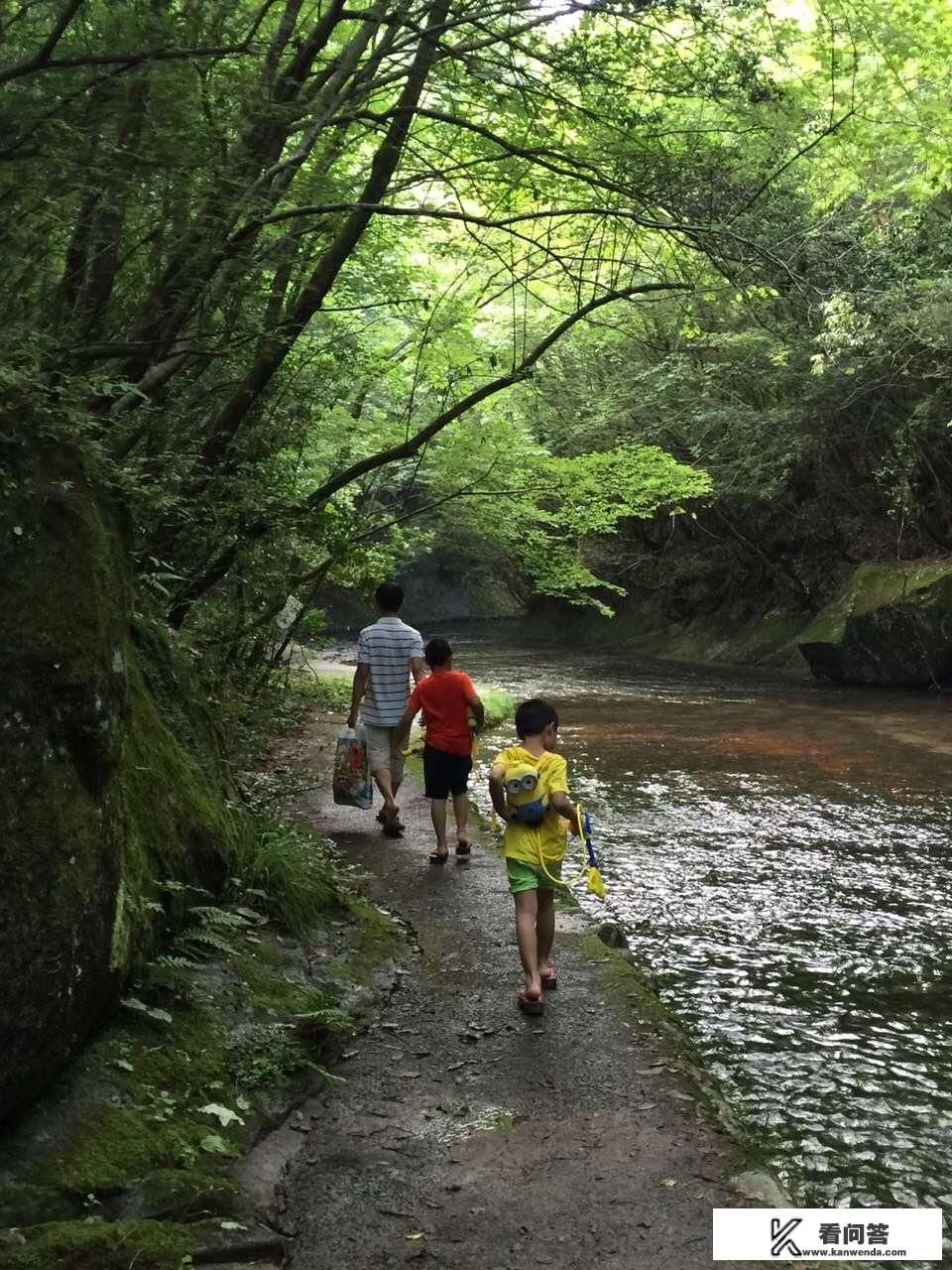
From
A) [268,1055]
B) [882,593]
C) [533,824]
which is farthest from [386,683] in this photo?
[882,593]

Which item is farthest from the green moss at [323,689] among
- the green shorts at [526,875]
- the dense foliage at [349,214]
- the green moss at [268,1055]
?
the green moss at [268,1055]

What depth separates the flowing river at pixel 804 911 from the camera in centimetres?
448

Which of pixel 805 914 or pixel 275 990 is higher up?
pixel 275 990

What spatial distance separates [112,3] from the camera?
4.32 meters

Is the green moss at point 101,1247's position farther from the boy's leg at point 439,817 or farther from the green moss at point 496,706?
the green moss at point 496,706

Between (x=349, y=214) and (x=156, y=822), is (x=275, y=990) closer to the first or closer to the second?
(x=156, y=822)

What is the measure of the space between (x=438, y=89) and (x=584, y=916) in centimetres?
582

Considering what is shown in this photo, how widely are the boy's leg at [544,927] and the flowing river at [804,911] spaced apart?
0.90 meters

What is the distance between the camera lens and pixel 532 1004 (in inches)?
198

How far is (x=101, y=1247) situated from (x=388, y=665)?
5731 mm

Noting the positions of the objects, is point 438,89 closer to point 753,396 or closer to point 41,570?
point 41,570

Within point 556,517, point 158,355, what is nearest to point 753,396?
point 556,517

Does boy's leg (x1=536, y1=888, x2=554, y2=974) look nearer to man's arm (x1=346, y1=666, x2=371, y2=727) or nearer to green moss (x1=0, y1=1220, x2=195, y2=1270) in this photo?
green moss (x1=0, y1=1220, x2=195, y2=1270)

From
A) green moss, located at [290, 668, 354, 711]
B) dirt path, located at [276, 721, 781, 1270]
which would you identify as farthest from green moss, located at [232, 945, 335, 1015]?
green moss, located at [290, 668, 354, 711]
